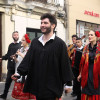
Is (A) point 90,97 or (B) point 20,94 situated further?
(B) point 20,94

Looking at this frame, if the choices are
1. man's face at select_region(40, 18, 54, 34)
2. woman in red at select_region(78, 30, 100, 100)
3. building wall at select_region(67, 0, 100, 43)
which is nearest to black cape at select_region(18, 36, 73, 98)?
man's face at select_region(40, 18, 54, 34)

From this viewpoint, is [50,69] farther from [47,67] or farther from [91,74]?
[91,74]

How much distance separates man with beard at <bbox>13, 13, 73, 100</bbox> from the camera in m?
3.09

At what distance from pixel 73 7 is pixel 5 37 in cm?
681

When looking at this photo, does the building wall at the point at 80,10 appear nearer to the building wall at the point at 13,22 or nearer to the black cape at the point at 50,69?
the building wall at the point at 13,22

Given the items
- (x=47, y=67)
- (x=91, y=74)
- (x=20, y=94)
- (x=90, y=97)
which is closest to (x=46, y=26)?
(x=47, y=67)

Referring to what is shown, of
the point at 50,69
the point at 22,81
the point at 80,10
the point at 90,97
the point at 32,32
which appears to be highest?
the point at 80,10

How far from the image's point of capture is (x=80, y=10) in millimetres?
16781

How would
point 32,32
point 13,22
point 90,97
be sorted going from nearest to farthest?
1. point 90,97
2. point 13,22
3. point 32,32

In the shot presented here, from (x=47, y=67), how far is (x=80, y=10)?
14218 millimetres

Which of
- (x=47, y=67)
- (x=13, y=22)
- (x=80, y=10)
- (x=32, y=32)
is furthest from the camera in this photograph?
(x=80, y=10)

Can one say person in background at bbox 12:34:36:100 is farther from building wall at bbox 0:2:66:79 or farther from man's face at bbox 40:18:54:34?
building wall at bbox 0:2:66:79

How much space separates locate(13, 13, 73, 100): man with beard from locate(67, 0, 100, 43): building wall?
12389 millimetres

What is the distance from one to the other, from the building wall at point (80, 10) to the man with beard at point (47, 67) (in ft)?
40.6
